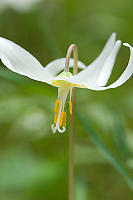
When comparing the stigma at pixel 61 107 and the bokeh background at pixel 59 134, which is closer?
the stigma at pixel 61 107

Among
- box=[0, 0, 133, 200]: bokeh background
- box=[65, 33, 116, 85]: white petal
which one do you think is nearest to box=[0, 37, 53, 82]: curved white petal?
box=[65, 33, 116, 85]: white petal

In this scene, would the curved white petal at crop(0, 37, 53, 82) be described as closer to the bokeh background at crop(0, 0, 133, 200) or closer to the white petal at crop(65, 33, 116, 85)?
the white petal at crop(65, 33, 116, 85)

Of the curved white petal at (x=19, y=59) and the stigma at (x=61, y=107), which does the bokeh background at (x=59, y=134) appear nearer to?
the stigma at (x=61, y=107)

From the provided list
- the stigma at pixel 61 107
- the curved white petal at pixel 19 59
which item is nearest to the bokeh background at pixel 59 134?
the stigma at pixel 61 107

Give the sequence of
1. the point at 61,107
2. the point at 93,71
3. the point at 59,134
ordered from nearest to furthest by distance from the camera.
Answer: the point at 93,71 < the point at 61,107 < the point at 59,134

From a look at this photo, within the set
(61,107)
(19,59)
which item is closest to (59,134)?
(61,107)

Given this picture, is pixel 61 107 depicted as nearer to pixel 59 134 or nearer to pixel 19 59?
pixel 19 59

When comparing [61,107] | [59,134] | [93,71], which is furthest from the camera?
[59,134]
